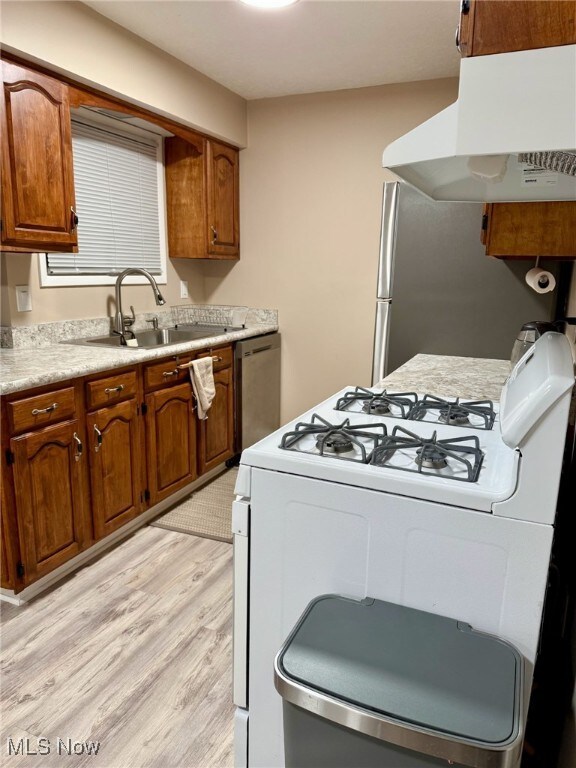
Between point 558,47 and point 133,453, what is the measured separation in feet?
7.85

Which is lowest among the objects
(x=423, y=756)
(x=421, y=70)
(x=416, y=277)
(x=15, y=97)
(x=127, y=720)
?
(x=127, y=720)

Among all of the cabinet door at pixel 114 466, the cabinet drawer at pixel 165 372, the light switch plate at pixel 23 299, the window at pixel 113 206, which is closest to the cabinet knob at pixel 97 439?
the cabinet door at pixel 114 466

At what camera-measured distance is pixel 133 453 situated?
2.66m

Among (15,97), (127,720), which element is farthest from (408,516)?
(15,97)

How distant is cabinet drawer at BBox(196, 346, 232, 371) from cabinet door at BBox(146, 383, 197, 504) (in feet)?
0.82

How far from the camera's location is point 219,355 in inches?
131

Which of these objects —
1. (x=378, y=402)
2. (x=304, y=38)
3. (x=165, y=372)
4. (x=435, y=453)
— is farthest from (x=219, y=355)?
(x=435, y=453)

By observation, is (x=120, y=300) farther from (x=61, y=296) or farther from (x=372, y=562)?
(x=372, y=562)

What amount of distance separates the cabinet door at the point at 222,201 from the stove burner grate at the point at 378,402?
2.36 m

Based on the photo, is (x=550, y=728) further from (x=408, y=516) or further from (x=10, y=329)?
(x=10, y=329)

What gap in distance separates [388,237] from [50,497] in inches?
84.0

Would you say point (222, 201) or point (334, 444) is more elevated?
point (222, 201)

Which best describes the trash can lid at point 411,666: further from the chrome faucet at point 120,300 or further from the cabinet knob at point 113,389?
the chrome faucet at point 120,300

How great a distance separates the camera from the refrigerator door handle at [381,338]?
3.00m
